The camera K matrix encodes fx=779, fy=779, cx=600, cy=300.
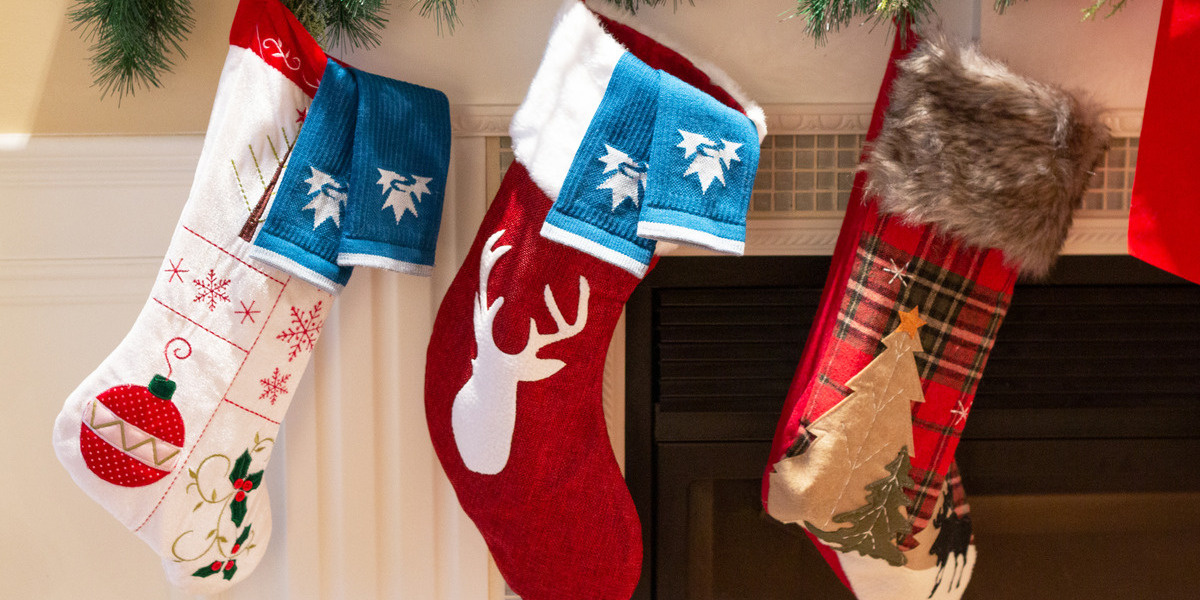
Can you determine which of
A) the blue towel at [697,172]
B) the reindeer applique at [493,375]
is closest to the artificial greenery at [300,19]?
the blue towel at [697,172]

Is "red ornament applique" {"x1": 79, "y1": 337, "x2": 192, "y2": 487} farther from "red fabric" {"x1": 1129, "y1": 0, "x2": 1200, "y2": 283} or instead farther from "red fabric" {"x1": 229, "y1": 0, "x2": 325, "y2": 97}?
"red fabric" {"x1": 1129, "y1": 0, "x2": 1200, "y2": 283}

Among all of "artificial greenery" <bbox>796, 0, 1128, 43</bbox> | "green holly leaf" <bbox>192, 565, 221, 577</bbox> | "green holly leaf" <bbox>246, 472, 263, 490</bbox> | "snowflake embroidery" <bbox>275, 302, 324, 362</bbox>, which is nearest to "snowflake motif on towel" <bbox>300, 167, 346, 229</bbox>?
"snowflake embroidery" <bbox>275, 302, 324, 362</bbox>

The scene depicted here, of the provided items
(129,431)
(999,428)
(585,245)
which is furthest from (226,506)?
(999,428)

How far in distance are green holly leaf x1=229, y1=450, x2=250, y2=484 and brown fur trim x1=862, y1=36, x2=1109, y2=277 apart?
875 mm

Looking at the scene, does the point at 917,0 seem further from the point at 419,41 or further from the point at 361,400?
the point at 361,400

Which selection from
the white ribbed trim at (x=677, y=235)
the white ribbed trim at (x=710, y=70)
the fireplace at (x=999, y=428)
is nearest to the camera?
the white ribbed trim at (x=677, y=235)

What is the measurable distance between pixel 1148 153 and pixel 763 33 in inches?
19.1

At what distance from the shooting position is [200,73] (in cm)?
109

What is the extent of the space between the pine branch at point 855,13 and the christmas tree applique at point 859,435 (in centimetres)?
38

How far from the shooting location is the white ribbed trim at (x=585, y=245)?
881 mm

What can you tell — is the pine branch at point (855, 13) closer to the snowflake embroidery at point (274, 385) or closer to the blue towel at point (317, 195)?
the blue towel at point (317, 195)

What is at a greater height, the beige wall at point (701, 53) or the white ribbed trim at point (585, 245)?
the beige wall at point (701, 53)

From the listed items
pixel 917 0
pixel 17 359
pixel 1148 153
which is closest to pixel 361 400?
pixel 17 359

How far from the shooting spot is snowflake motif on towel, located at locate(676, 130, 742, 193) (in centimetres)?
88
